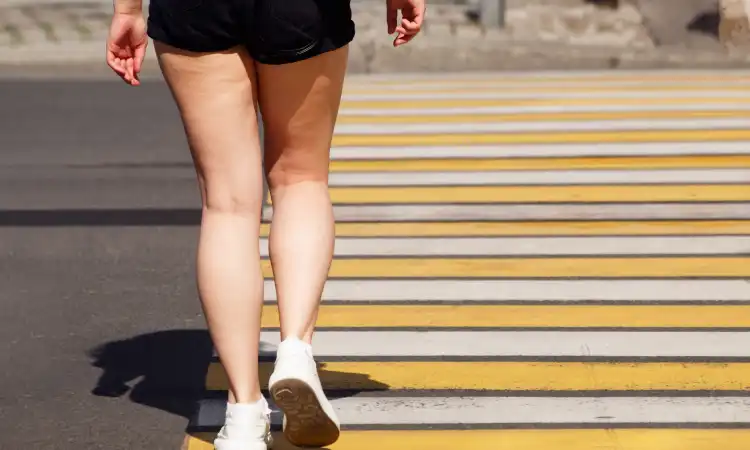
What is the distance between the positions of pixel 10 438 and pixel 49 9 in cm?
1297

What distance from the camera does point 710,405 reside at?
428cm

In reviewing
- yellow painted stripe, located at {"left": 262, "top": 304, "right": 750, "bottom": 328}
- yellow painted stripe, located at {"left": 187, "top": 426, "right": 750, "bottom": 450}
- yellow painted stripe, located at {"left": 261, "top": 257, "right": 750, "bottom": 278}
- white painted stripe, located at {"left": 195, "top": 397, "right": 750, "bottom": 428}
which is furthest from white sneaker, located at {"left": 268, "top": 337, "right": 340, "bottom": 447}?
yellow painted stripe, located at {"left": 261, "top": 257, "right": 750, "bottom": 278}

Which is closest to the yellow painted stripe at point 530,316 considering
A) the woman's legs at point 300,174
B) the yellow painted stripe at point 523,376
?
the yellow painted stripe at point 523,376

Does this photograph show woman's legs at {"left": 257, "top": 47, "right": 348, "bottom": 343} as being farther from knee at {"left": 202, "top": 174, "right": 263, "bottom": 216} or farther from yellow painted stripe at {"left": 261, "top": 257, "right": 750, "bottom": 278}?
yellow painted stripe at {"left": 261, "top": 257, "right": 750, "bottom": 278}

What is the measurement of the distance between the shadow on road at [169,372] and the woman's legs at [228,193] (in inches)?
23.7

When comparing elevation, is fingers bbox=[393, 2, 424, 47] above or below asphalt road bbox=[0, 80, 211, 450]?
above

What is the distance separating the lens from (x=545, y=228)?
677 cm

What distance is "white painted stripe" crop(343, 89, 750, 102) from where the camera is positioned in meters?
11.2

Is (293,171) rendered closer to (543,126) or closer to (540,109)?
(543,126)

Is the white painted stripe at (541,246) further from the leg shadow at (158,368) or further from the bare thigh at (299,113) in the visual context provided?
the bare thigh at (299,113)

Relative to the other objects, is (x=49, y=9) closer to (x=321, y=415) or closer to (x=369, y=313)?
(x=369, y=313)

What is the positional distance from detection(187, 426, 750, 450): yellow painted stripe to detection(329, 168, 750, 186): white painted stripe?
3820mm

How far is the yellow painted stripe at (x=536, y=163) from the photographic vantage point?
823 centimetres

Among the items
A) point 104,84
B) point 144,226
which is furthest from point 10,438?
point 104,84
